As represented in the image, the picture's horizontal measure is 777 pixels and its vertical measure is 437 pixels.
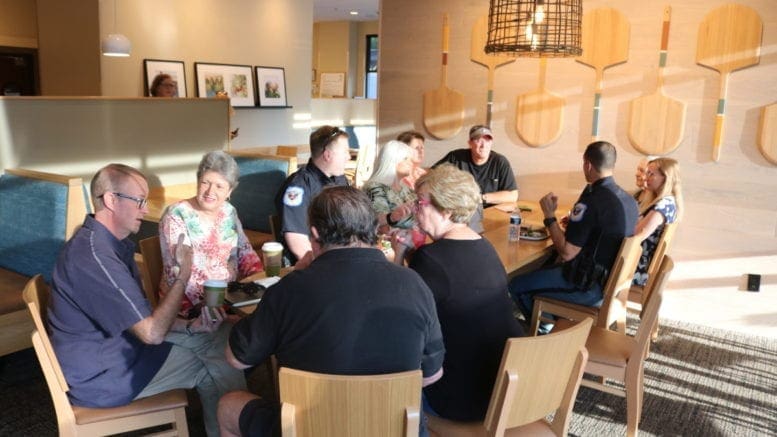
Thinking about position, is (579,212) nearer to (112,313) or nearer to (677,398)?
(677,398)

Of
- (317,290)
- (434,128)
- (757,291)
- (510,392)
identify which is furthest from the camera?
(434,128)

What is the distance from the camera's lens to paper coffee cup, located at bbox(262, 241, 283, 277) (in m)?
2.41

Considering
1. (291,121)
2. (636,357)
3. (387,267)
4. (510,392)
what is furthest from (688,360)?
(291,121)

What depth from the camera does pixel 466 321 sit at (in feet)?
6.36

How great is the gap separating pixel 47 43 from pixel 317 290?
26.2 feet

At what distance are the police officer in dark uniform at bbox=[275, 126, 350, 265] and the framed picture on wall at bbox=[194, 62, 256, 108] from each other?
538 centimetres

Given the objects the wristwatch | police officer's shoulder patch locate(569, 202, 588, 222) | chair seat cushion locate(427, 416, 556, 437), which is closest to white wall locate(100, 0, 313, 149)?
the wristwatch

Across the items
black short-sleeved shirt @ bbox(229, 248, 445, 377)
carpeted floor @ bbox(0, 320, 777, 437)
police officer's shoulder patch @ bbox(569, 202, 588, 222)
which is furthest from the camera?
police officer's shoulder patch @ bbox(569, 202, 588, 222)

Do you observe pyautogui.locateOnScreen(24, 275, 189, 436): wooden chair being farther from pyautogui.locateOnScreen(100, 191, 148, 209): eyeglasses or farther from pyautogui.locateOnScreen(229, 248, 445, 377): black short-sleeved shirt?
pyautogui.locateOnScreen(229, 248, 445, 377): black short-sleeved shirt

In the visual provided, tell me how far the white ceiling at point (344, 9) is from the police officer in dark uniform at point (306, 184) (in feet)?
30.8

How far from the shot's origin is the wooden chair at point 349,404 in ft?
4.60

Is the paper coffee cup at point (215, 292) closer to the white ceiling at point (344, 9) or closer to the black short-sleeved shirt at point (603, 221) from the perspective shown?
the black short-sleeved shirt at point (603, 221)

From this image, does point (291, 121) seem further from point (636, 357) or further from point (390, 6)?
point (636, 357)

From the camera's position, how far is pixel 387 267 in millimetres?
1602
